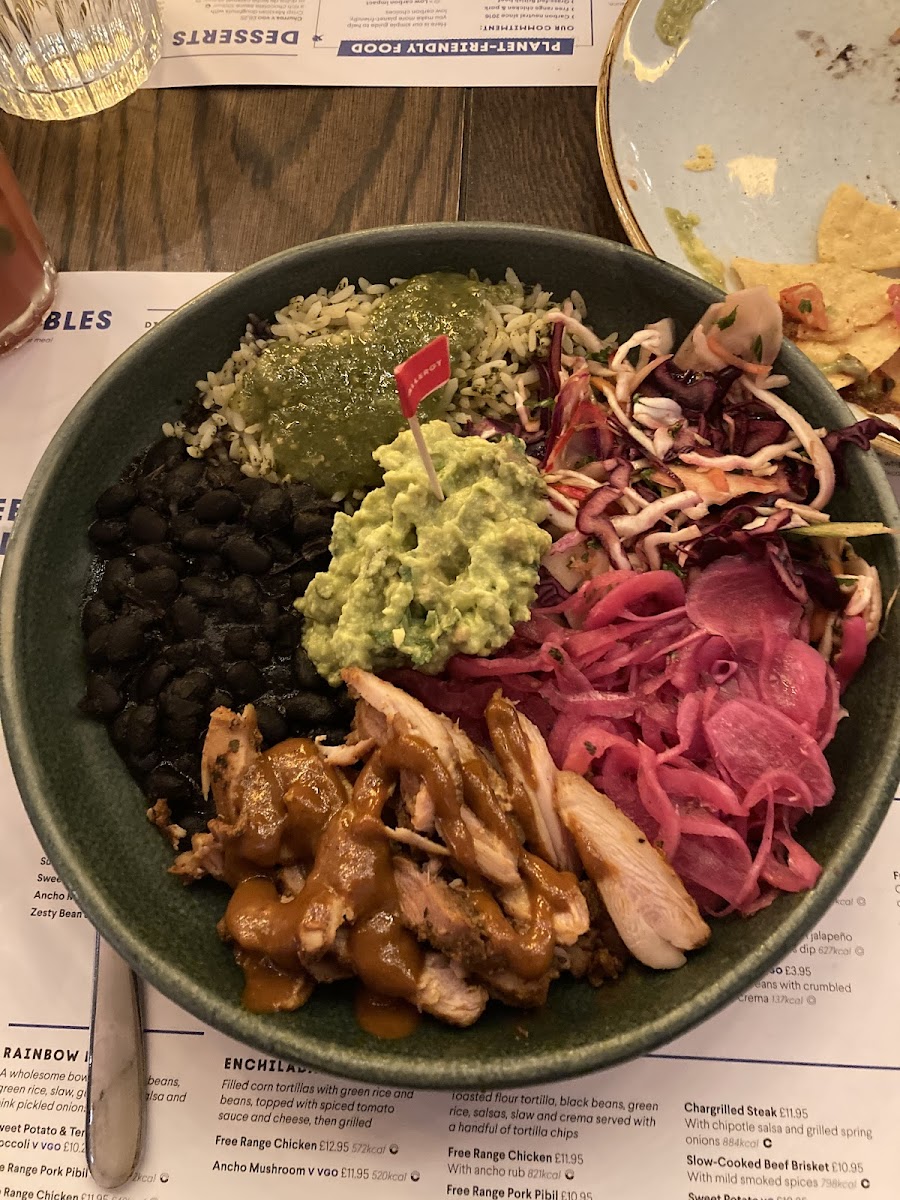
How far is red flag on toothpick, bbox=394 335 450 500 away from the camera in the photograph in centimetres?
146

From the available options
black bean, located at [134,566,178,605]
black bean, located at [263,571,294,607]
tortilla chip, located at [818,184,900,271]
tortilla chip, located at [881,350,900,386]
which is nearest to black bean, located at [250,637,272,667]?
black bean, located at [263,571,294,607]

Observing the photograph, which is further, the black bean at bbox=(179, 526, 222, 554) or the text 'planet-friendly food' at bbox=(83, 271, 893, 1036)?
the black bean at bbox=(179, 526, 222, 554)

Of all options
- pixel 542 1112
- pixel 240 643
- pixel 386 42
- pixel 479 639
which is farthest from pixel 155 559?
pixel 386 42

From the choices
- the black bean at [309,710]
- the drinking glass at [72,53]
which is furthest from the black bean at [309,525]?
the drinking glass at [72,53]

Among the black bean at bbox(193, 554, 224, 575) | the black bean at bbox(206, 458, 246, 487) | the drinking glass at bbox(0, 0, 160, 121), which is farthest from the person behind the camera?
the drinking glass at bbox(0, 0, 160, 121)

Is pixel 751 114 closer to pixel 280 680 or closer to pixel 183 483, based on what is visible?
pixel 183 483

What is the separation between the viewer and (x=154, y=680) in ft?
5.52

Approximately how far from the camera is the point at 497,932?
52.4 inches

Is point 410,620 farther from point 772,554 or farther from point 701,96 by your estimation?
point 701,96

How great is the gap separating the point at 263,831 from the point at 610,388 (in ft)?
3.96

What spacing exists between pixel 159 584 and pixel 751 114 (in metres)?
2.00

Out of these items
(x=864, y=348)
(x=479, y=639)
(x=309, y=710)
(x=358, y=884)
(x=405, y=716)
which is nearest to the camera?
(x=358, y=884)

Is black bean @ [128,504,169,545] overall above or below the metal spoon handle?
above

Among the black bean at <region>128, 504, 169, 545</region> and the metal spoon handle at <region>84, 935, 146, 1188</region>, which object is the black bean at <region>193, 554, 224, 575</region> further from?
the metal spoon handle at <region>84, 935, 146, 1188</region>
